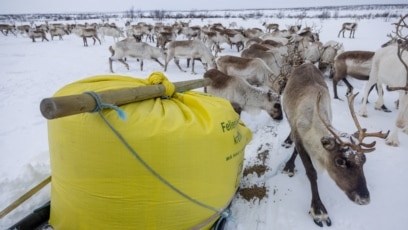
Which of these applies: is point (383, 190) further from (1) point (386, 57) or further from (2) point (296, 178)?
(1) point (386, 57)

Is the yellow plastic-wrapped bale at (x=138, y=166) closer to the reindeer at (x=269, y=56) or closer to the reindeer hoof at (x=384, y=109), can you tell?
the reindeer hoof at (x=384, y=109)

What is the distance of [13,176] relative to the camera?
3094mm

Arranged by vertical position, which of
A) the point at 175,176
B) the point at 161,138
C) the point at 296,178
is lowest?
the point at 296,178

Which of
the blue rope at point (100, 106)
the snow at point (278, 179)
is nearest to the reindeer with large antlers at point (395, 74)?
the snow at point (278, 179)

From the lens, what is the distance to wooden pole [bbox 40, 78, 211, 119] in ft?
4.51

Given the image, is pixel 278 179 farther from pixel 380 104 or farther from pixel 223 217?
pixel 380 104

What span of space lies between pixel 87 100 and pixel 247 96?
3.82 metres

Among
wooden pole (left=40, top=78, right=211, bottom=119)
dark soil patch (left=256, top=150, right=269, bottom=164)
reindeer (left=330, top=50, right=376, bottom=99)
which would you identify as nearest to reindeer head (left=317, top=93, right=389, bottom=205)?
dark soil patch (left=256, top=150, right=269, bottom=164)

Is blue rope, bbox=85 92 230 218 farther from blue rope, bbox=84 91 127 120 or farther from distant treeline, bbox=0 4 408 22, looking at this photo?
distant treeline, bbox=0 4 408 22

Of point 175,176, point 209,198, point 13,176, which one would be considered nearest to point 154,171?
point 175,176

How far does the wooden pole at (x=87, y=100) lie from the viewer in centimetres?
138

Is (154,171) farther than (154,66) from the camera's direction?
No

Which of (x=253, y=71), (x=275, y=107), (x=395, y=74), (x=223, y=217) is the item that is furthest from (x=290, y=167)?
(x=253, y=71)

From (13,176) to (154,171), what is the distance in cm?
233
